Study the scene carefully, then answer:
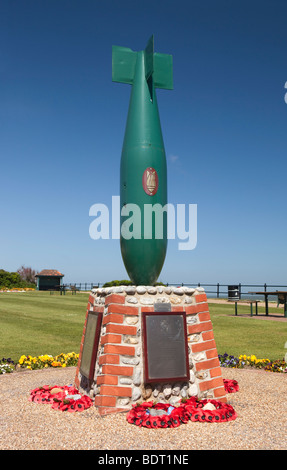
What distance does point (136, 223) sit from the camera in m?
5.66

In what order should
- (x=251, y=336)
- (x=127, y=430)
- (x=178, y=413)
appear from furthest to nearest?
(x=251, y=336) → (x=178, y=413) → (x=127, y=430)

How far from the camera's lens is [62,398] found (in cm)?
530

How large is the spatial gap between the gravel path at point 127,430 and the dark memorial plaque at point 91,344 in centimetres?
59

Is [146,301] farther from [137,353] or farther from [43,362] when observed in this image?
[43,362]

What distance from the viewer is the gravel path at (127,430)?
3898mm

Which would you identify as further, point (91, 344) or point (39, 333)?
point (39, 333)

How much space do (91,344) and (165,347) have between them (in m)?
1.12

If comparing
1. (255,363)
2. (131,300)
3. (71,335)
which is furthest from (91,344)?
(71,335)

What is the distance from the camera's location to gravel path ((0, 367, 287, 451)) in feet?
12.8

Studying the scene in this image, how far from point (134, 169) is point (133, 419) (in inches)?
133

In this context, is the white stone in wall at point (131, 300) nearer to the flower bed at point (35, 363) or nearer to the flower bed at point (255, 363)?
the flower bed at point (35, 363)

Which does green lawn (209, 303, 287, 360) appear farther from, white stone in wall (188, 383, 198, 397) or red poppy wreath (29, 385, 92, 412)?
red poppy wreath (29, 385, 92, 412)

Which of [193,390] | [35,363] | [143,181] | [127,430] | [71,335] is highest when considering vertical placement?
[143,181]

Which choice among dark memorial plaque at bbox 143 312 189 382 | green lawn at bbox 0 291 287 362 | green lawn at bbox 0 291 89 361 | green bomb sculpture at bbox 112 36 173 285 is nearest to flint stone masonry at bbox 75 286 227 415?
dark memorial plaque at bbox 143 312 189 382
